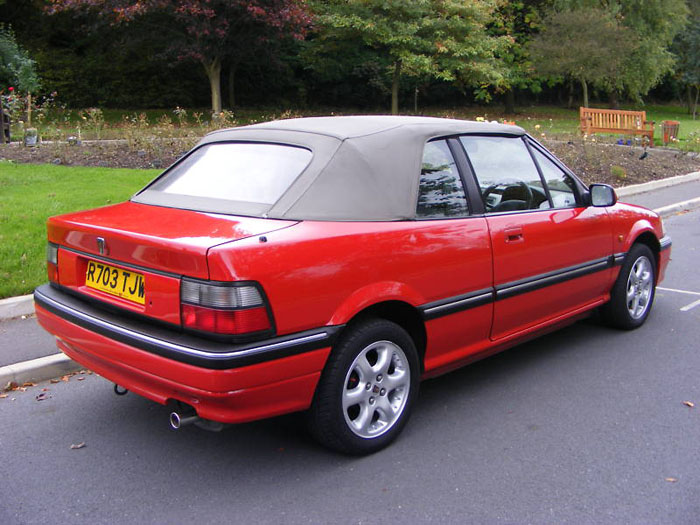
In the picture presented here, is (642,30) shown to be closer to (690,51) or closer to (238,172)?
(690,51)

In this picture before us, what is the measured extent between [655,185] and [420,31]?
731 inches

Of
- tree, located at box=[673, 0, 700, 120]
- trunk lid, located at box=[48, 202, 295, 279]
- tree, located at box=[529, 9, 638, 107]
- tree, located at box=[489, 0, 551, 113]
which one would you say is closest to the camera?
trunk lid, located at box=[48, 202, 295, 279]

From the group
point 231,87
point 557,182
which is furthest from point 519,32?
point 557,182

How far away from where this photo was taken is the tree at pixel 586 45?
32906mm

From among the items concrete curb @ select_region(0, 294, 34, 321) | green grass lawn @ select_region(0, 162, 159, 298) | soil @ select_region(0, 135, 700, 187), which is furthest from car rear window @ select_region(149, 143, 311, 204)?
soil @ select_region(0, 135, 700, 187)

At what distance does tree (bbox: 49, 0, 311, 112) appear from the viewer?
23.2m

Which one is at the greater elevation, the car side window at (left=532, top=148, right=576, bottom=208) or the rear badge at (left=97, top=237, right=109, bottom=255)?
the car side window at (left=532, top=148, right=576, bottom=208)

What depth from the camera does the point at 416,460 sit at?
3541 mm

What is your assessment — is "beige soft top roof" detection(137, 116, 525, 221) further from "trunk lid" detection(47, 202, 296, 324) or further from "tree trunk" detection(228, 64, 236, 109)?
"tree trunk" detection(228, 64, 236, 109)

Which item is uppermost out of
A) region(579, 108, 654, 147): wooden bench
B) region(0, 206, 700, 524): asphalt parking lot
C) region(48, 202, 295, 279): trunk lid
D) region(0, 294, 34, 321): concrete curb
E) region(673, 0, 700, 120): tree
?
region(673, 0, 700, 120): tree

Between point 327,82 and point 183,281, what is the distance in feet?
120

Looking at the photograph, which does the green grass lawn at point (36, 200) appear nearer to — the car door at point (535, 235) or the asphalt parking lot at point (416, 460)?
the asphalt parking lot at point (416, 460)

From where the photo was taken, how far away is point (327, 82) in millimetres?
38125

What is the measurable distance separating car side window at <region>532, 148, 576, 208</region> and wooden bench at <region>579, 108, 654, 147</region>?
1635 centimetres
